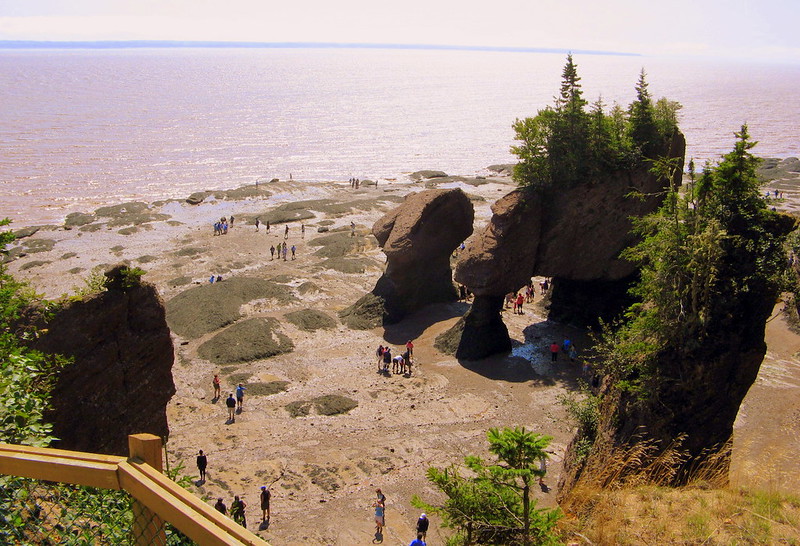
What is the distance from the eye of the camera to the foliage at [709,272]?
16.6 metres

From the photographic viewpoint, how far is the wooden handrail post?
4871 millimetres

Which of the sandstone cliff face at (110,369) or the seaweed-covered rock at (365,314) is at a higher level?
the sandstone cliff face at (110,369)

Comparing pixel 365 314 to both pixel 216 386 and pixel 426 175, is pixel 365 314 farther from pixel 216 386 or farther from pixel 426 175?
pixel 426 175

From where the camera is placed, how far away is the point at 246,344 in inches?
1310

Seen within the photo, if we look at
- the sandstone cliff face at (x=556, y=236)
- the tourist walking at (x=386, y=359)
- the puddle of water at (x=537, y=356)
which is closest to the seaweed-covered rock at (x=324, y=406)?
the tourist walking at (x=386, y=359)

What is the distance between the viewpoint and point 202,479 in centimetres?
2161

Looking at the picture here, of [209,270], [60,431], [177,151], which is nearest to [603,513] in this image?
[60,431]

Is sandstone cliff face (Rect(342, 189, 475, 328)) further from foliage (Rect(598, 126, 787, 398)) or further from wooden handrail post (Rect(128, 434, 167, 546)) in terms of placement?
wooden handrail post (Rect(128, 434, 167, 546))

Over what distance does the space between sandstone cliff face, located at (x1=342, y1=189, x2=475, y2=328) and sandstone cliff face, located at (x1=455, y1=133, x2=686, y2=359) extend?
15.8ft

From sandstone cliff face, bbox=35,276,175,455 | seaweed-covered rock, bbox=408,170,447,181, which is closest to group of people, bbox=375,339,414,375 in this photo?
sandstone cliff face, bbox=35,276,175,455

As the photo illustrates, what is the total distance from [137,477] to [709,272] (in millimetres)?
15696

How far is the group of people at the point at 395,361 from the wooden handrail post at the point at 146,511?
26.1 meters

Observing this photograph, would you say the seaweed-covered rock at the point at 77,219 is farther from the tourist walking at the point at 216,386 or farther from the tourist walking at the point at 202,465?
the tourist walking at the point at 202,465

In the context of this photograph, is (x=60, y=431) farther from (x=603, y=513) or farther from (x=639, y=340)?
(x=639, y=340)
